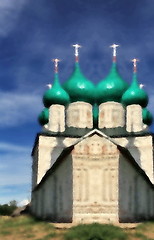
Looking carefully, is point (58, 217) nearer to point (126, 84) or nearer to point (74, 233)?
point (74, 233)

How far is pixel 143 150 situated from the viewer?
36.2 m

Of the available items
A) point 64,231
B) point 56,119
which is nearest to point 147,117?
point 56,119

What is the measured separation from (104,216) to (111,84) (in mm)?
14423

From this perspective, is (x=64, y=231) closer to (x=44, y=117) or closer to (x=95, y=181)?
(x=95, y=181)

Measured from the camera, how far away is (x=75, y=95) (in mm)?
39188

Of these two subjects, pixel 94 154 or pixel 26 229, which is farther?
pixel 94 154

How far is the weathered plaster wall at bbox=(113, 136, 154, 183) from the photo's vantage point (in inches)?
1413

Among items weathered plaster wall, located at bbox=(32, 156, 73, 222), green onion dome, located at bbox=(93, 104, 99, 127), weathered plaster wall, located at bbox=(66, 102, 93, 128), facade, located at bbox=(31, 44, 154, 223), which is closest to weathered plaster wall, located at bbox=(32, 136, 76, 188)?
facade, located at bbox=(31, 44, 154, 223)

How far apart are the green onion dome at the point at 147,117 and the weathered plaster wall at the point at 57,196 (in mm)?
11113

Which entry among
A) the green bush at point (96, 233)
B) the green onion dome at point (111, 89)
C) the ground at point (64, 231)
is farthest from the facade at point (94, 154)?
the green bush at point (96, 233)

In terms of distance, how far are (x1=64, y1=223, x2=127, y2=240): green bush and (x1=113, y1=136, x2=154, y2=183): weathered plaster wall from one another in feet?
33.4

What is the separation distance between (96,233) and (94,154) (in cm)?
601

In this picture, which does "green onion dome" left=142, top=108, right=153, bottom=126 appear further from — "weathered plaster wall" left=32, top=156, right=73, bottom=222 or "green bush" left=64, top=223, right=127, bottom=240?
"green bush" left=64, top=223, right=127, bottom=240

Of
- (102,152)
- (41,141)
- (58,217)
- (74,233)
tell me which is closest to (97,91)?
(41,141)
